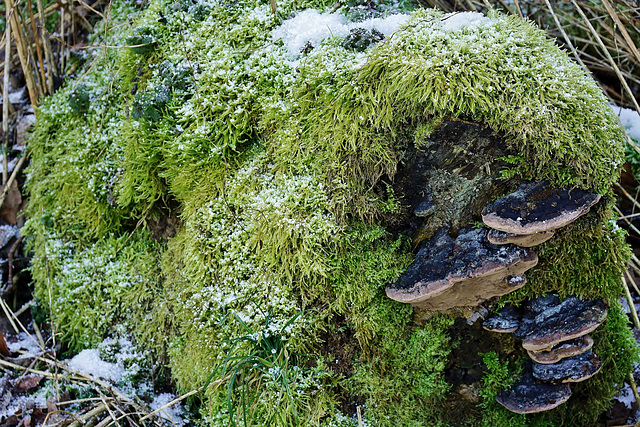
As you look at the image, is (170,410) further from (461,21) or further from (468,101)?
(461,21)

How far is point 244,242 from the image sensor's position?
2.36 m

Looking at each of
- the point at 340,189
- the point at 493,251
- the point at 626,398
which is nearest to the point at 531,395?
the point at 493,251

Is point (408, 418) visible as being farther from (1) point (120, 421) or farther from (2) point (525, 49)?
(2) point (525, 49)

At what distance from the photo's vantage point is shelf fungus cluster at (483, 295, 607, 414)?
2.05 m

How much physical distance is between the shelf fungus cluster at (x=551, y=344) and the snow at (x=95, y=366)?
2271mm

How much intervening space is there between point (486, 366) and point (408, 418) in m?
0.53

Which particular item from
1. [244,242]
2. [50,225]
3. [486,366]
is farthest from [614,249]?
[50,225]

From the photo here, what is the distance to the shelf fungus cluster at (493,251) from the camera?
1873mm

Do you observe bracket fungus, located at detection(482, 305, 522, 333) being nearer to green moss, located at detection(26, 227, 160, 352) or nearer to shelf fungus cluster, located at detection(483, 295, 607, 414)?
shelf fungus cluster, located at detection(483, 295, 607, 414)

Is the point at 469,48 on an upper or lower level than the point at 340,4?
lower

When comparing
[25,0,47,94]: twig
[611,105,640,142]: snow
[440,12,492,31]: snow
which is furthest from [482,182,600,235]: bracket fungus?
[25,0,47,94]: twig

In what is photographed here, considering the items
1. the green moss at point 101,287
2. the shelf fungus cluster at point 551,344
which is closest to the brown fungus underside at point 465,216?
the shelf fungus cluster at point 551,344

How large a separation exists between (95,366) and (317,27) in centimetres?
254

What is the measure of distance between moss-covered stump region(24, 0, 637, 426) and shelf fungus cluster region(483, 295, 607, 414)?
0.31ft
